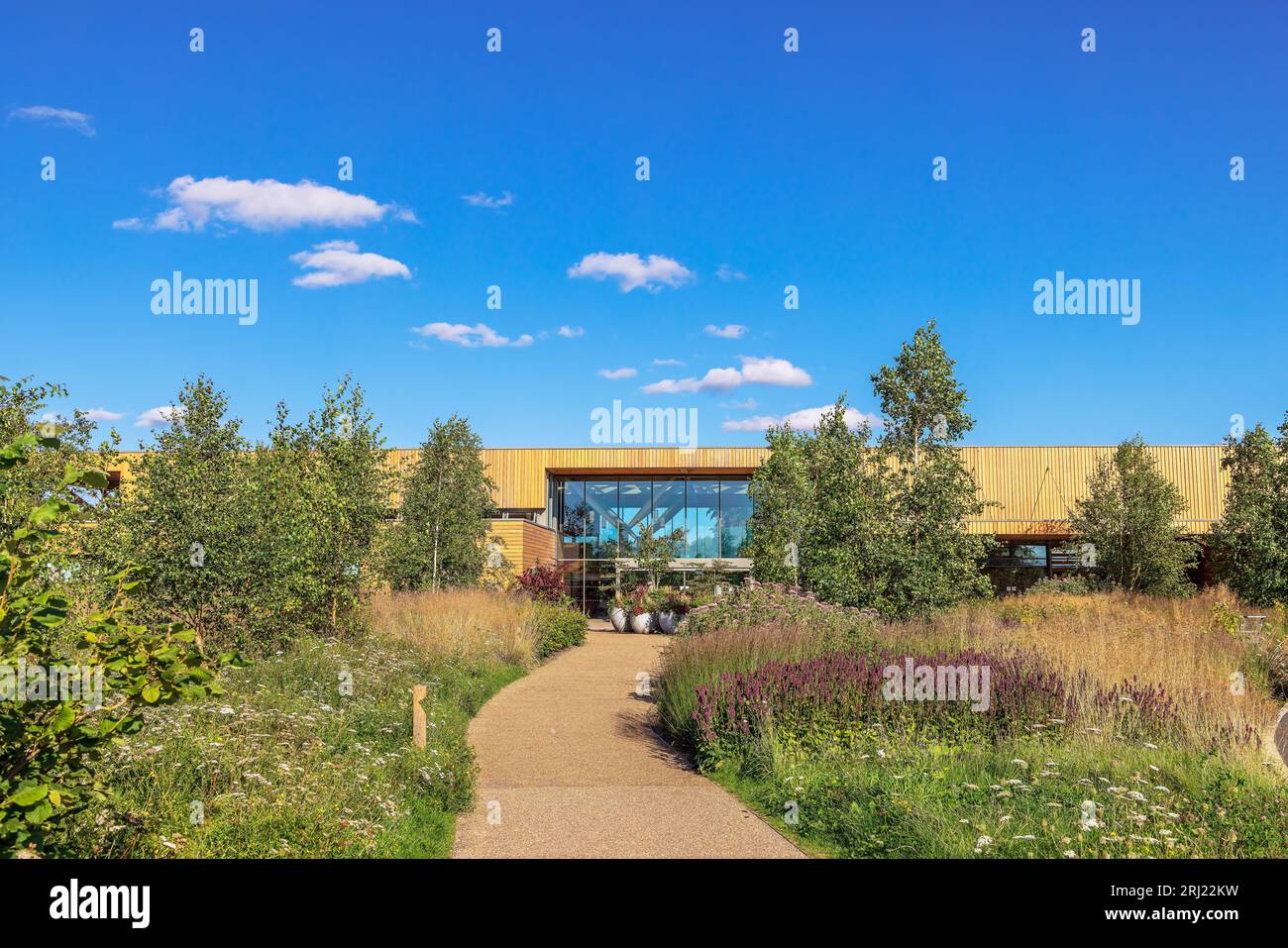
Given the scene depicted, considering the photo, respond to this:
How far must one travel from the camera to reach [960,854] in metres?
5.28

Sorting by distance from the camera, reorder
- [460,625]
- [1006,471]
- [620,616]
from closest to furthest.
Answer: [460,625] → [620,616] → [1006,471]

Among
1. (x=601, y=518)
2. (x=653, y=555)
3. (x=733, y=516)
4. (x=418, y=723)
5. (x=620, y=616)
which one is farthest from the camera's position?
(x=601, y=518)

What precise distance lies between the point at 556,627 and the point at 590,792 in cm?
1284

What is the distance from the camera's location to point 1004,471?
35.7m

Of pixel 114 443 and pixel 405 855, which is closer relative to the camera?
pixel 405 855

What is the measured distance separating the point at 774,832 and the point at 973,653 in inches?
170

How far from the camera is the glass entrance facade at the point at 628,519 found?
35562mm

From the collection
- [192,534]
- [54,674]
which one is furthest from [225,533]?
[54,674]

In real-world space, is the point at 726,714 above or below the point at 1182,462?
below

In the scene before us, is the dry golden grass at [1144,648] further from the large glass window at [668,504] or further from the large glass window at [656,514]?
the large glass window at [668,504]

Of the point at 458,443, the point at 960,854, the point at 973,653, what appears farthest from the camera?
the point at 458,443

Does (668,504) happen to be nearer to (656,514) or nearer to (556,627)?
(656,514)
